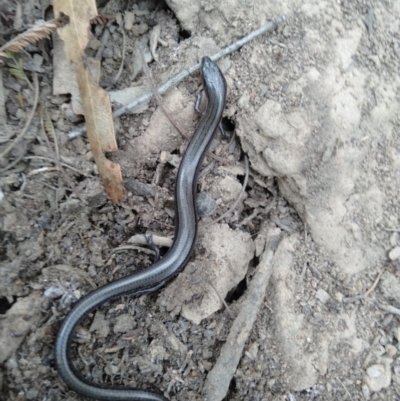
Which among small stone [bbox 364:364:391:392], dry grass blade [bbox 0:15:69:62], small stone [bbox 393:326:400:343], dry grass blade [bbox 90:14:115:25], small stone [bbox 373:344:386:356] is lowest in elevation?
small stone [bbox 364:364:391:392]


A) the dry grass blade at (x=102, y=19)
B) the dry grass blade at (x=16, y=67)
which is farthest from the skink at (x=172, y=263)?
the dry grass blade at (x=16, y=67)

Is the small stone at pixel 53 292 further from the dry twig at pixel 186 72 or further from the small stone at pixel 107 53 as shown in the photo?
the small stone at pixel 107 53

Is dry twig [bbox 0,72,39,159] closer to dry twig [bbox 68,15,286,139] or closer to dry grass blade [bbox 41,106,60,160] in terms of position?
dry grass blade [bbox 41,106,60,160]

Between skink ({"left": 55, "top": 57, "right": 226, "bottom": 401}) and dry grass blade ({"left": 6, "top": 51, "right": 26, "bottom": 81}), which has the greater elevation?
dry grass blade ({"left": 6, "top": 51, "right": 26, "bottom": 81})

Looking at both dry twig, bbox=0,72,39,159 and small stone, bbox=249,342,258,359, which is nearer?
dry twig, bbox=0,72,39,159

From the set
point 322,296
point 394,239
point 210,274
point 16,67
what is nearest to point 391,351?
point 322,296

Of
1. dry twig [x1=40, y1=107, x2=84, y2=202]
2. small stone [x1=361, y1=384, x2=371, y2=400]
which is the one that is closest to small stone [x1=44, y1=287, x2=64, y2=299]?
dry twig [x1=40, y1=107, x2=84, y2=202]
